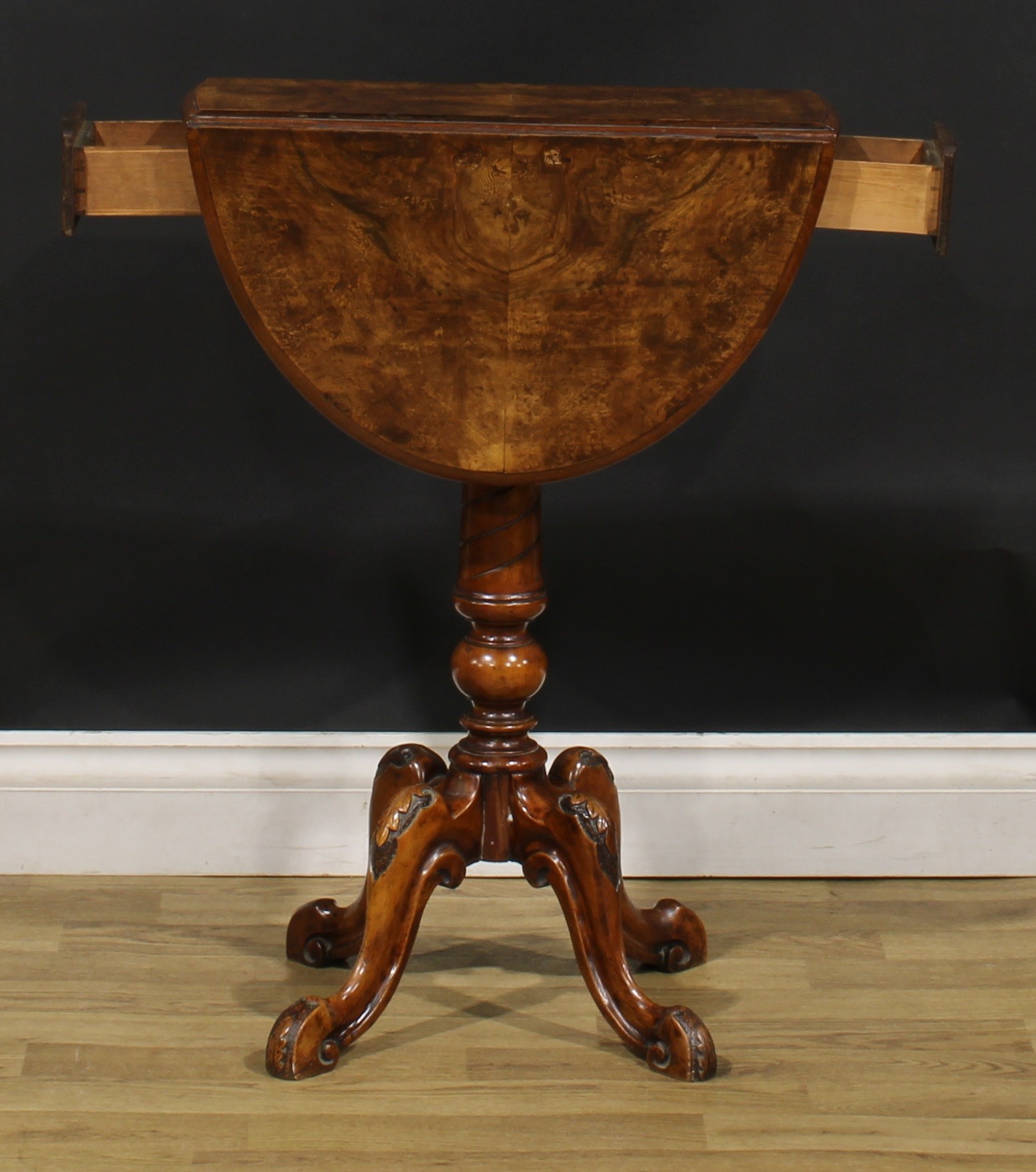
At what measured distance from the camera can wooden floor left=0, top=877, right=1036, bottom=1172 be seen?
165 centimetres

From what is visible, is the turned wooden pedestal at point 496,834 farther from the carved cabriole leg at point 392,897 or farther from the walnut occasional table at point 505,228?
the walnut occasional table at point 505,228

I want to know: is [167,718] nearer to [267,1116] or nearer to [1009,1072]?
[267,1116]

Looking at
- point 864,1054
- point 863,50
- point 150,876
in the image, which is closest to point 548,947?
point 864,1054

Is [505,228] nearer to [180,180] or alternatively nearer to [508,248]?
[508,248]

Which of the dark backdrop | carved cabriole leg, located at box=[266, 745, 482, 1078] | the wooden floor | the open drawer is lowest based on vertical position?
the wooden floor

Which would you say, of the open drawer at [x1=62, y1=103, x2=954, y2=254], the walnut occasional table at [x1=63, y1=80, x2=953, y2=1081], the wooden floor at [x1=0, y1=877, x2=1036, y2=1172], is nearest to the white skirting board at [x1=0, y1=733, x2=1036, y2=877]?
the wooden floor at [x1=0, y1=877, x2=1036, y2=1172]

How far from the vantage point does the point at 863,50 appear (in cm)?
207

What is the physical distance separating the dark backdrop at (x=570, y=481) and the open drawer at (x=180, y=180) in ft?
1.59

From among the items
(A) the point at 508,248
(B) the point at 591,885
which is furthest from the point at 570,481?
(A) the point at 508,248

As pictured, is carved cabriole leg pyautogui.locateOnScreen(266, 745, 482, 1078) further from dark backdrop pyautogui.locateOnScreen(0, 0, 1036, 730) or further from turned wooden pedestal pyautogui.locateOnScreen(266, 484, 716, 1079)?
dark backdrop pyautogui.locateOnScreen(0, 0, 1036, 730)

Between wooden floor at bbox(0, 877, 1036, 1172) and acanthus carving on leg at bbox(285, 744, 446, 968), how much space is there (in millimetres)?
32

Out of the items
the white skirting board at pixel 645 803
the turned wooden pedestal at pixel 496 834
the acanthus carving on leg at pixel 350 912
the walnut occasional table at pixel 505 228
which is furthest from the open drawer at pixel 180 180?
the white skirting board at pixel 645 803

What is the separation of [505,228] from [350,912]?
3.09 feet

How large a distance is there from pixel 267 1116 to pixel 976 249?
1476mm
